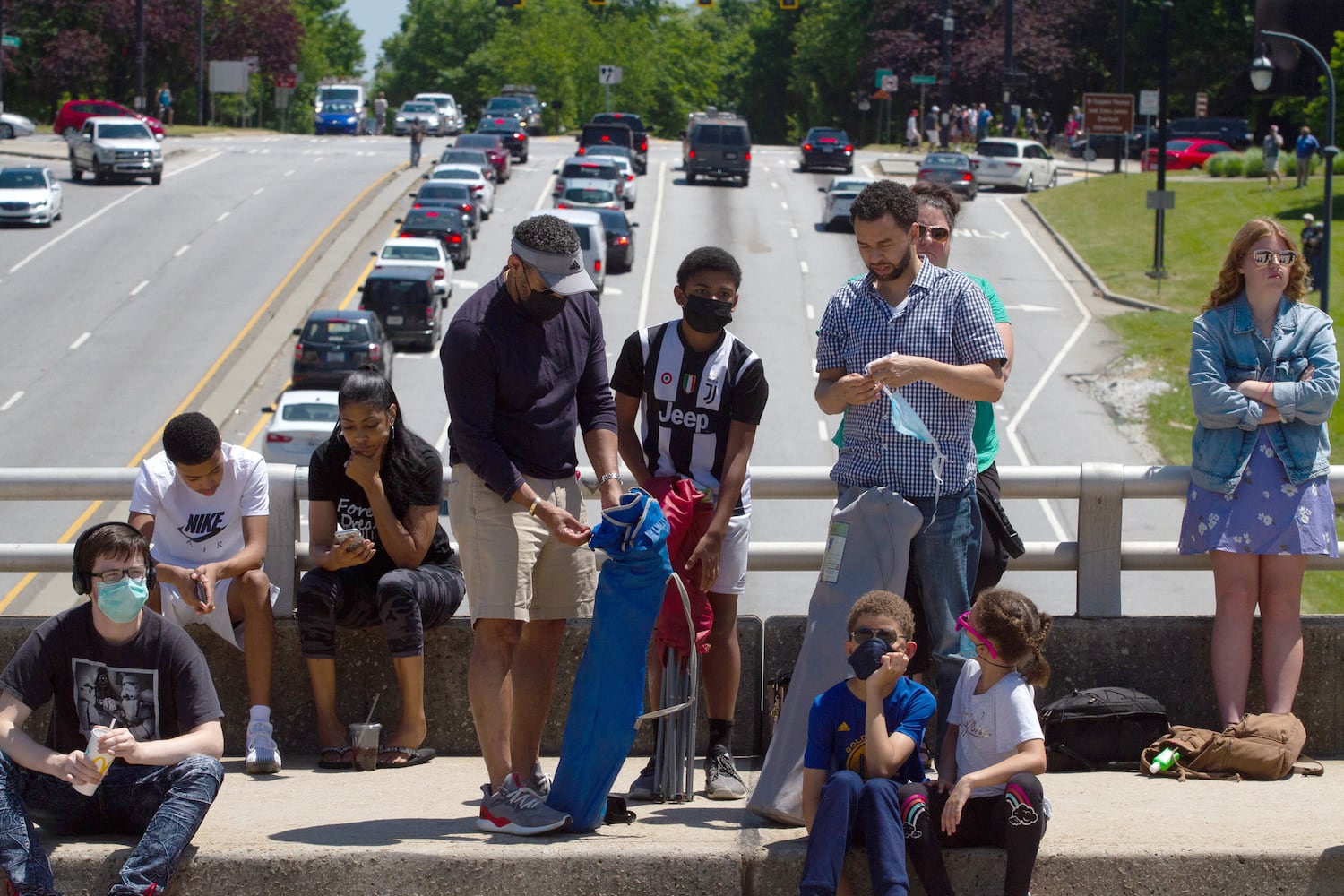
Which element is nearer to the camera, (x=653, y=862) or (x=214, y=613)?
(x=653, y=862)

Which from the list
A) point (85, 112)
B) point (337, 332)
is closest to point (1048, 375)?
point (337, 332)

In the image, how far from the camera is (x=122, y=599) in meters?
5.25

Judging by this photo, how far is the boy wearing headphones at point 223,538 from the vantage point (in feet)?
20.6

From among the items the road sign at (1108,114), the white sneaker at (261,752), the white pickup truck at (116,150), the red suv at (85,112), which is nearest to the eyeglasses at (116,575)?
the white sneaker at (261,752)

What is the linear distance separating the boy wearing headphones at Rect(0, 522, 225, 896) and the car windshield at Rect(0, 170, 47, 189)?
46.0 meters

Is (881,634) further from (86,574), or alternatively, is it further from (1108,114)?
(1108,114)

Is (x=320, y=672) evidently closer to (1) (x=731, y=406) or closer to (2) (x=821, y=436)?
(1) (x=731, y=406)

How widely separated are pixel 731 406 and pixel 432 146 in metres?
68.2

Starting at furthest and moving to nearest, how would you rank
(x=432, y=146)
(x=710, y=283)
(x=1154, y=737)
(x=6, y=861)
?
(x=432, y=146)
(x=1154, y=737)
(x=710, y=283)
(x=6, y=861)

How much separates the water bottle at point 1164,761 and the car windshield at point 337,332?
83.5 feet

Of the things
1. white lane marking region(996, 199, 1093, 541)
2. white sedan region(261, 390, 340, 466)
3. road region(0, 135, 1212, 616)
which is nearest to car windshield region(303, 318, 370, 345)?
road region(0, 135, 1212, 616)

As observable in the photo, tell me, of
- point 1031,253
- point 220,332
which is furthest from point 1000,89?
point 220,332

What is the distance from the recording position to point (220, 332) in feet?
123

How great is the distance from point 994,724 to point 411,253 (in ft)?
114
